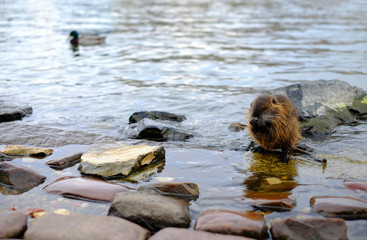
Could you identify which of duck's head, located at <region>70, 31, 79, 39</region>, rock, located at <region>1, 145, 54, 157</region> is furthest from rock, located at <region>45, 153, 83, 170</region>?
duck's head, located at <region>70, 31, 79, 39</region>

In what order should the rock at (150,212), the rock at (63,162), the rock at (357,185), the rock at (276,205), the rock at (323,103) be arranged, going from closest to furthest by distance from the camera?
1. the rock at (150,212)
2. the rock at (276,205)
3. the rock at (357,185)
4. the rock at (63,162)
5. the rock at (323,103)

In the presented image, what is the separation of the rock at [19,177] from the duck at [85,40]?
1233cm

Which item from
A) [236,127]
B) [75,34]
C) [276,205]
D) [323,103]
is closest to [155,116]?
[236,127]

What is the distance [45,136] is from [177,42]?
1100cm

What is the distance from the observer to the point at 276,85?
1002 cm

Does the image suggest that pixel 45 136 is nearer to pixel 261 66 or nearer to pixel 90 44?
pixel 261 66

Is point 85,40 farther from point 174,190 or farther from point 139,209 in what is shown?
point 139,209

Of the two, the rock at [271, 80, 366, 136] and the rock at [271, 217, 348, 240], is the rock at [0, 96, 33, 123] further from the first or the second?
the rock at [271, 217, 348, 240]

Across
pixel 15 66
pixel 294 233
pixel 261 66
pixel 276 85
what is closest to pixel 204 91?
pixel 276 85

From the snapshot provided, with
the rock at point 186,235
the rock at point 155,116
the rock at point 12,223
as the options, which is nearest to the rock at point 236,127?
the rock at point 155,116

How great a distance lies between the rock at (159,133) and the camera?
20.5ft

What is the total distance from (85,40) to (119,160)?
12.5m

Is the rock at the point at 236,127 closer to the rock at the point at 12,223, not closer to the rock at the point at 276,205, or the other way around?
the rock at the point at 276,205

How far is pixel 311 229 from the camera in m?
3.33
